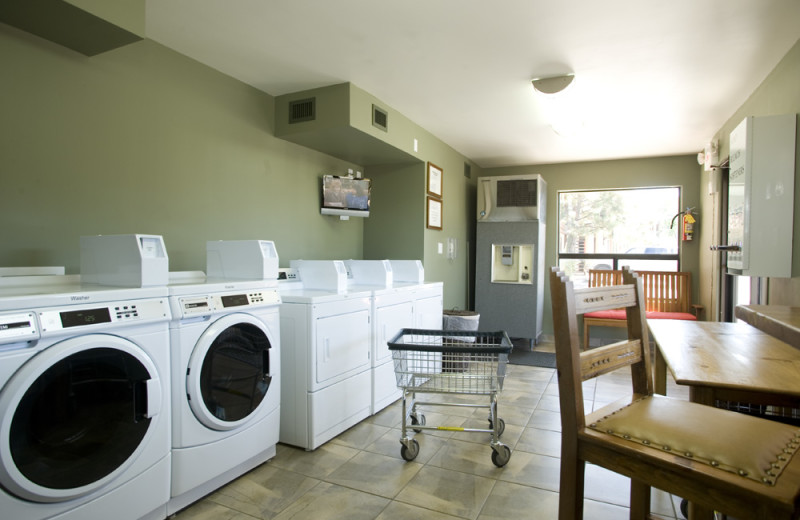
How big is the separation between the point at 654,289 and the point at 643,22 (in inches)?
158

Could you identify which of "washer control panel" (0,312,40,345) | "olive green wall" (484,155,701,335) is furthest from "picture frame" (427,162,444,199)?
"washer control panel" (0,312,40,345)

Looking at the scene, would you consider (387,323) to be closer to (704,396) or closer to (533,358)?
(704,396)

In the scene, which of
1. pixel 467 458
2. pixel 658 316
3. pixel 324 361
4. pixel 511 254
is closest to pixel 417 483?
pixel 467 458

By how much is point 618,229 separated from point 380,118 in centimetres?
394

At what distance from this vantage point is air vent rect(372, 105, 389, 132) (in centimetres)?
361

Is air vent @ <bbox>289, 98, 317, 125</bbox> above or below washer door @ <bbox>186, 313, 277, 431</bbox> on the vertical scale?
above

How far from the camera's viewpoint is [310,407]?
8.46ft

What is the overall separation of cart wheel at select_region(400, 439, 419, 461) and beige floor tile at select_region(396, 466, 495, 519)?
106mm

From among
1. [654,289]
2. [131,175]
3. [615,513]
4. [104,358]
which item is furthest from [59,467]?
[654,289]

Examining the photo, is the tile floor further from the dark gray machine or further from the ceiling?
the dark gray machine

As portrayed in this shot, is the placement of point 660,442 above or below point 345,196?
below

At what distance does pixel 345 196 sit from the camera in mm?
4176


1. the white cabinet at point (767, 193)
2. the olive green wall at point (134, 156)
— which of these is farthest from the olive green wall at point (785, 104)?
the olive green wall at point (134, 156)

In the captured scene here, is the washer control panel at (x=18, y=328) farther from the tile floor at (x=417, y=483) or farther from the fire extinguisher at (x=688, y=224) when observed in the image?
the fire extinguisher at (x=688, y=224)
